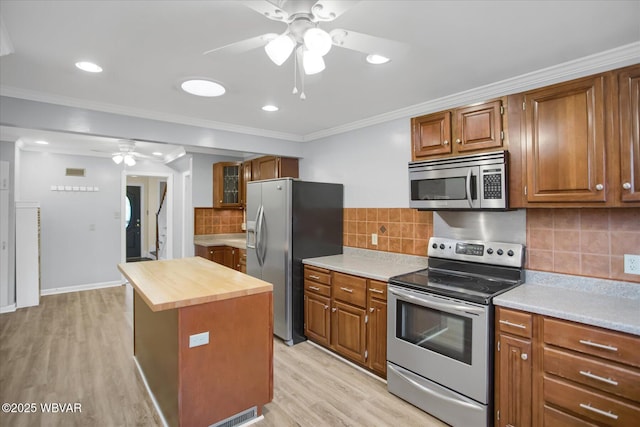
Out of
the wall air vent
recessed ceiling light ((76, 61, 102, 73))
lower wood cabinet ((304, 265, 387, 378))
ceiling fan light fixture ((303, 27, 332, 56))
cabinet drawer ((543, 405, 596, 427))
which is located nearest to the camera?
ceiling fan light fixture ((303, 27, 332, 56))

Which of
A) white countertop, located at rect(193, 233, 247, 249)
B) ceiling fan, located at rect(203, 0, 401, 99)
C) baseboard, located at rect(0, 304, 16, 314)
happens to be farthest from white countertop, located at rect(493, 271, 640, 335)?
baseboard, located at rect(0, 304, 16, 314)

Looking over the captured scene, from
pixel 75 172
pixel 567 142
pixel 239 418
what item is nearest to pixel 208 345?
pixel 239 418

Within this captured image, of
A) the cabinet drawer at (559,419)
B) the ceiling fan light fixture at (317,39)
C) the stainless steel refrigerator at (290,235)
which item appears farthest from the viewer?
the stainless steel refrigerator at (290,235)

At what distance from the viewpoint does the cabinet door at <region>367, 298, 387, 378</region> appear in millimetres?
2623

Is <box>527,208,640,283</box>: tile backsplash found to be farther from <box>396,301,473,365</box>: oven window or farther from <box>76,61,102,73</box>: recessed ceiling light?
<box>76,61,102,73</box>: recessed ceiling light

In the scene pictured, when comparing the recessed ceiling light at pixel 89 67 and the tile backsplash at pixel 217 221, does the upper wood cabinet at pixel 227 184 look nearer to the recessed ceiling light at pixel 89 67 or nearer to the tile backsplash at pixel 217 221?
the tile backsplash at pixel 217 221

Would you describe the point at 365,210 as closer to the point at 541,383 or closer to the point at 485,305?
the point at 485,305

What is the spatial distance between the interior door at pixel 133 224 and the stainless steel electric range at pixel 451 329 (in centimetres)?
801

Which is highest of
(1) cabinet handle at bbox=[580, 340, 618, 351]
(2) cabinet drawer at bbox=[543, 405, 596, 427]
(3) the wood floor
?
(1) cabinet handle at bbox=[580, 340, 618, 351]

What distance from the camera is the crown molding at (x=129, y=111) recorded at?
2.67m

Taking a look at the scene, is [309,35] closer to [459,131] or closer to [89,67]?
[459,131]

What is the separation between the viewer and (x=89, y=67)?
224 centimetres

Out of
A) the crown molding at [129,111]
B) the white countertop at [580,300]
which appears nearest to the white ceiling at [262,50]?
the crown molding at [129,111]

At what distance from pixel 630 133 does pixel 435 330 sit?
1.58m
